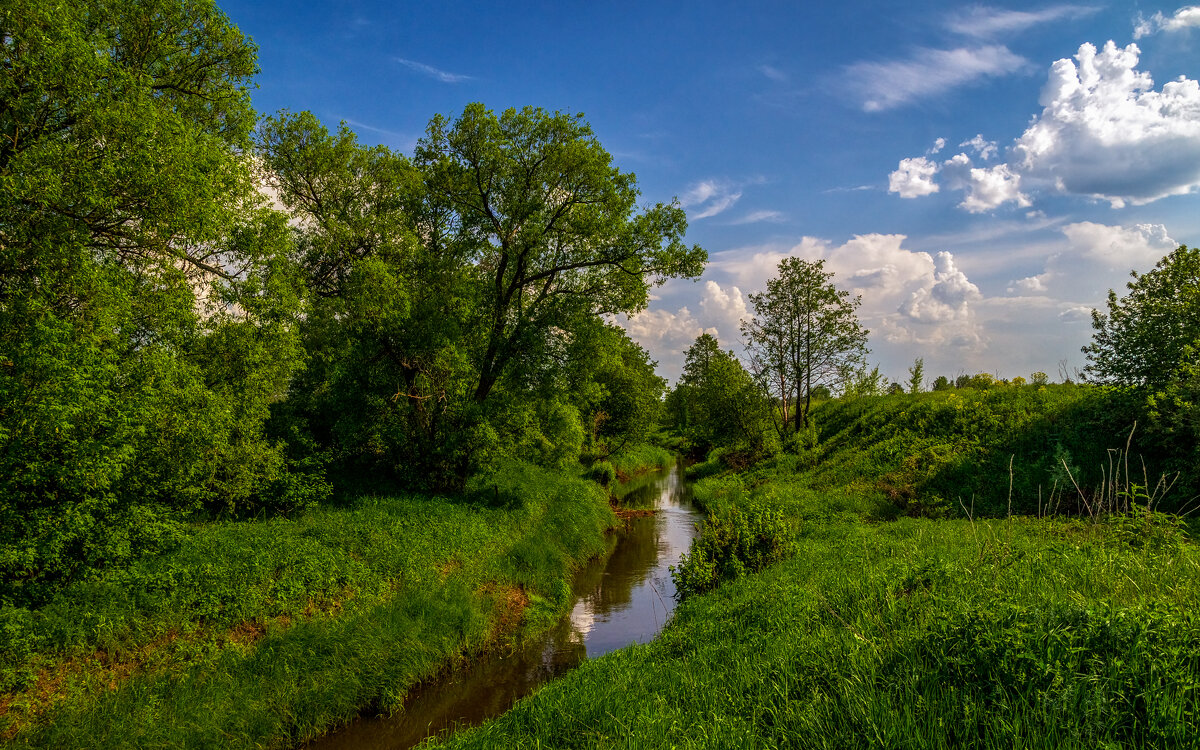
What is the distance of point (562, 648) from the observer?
1349 centimetres

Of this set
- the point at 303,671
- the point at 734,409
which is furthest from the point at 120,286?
the point at 734,409

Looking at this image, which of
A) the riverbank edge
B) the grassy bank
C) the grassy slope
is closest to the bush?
the grassy bank

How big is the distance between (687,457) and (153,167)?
5482 cm

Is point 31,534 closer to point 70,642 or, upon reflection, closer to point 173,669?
point 70,642

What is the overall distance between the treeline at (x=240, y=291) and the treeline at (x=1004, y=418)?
13.4 m

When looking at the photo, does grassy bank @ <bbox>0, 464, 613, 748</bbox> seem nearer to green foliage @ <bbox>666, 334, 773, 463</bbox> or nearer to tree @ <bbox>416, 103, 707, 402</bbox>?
tree @ <bbox>416, 103, 707, 402</bbox>

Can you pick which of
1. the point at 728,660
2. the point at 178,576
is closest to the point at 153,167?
the point at 178,576

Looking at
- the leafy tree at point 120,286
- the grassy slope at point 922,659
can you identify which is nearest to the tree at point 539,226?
the leafy tree at point 120,286

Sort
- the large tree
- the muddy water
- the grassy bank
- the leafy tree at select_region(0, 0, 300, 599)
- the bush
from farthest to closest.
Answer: the bush, the large tree, the muddy water, the leafy tree at select_region(0, 0, 300, 599), the grassy bank

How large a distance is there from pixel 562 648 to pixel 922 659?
33.2 feet

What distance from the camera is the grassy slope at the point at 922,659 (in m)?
4.06

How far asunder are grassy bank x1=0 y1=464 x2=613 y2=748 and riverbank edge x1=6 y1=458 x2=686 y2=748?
0.09 feet

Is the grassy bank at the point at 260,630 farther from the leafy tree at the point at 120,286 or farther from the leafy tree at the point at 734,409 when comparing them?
the leafy tree at the point at 734,409

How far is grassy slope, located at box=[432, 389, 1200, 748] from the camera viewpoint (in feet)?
13.3
